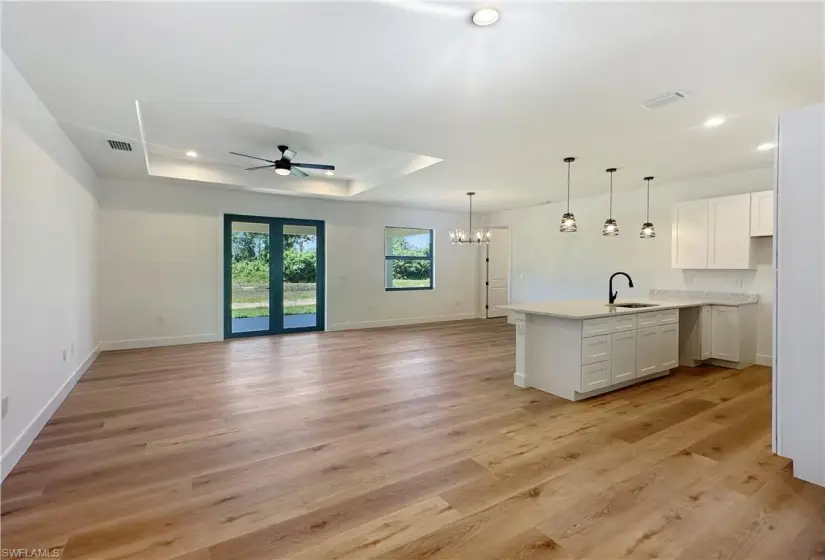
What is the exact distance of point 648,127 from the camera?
3.72 m

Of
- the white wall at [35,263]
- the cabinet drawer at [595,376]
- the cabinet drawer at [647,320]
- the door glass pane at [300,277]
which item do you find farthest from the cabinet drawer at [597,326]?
the door glass pane at [300,277]

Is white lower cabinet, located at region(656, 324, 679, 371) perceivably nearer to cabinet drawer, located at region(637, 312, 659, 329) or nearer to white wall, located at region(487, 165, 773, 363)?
cabinet drawer, located at region(637, 312, 659, 329)

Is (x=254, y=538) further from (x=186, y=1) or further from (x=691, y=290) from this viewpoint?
(x=691, y=290)

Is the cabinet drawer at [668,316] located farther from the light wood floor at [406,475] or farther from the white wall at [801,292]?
the white wall at [801,292]

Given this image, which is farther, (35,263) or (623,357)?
(623,357)

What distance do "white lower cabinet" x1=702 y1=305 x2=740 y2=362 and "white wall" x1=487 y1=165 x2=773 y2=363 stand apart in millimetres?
498

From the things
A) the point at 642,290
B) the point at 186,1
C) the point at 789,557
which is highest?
the point at 186,1

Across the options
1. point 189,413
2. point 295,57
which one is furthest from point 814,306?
point 189,413

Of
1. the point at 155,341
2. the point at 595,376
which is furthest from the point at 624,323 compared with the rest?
the point at 155,341

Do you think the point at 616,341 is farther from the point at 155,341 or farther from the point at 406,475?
the point at 155,341

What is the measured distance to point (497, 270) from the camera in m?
10.2

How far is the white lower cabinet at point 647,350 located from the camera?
4395 millimetres

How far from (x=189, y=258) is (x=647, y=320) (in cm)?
683

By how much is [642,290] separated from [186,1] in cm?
710
